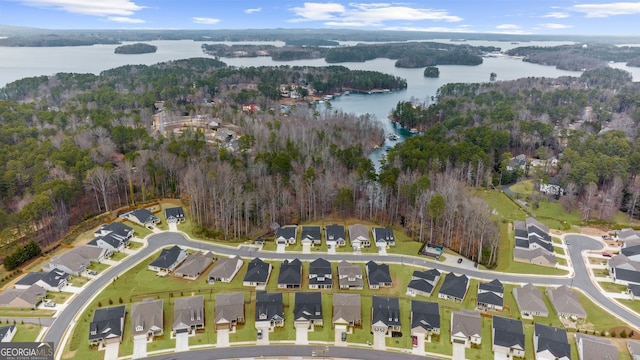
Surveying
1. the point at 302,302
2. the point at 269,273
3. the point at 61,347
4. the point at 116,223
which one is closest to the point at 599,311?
the point at 302,302

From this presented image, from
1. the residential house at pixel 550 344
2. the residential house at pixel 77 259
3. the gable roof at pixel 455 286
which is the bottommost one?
the residential house at pixel 550 344

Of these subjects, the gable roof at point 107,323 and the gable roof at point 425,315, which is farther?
the gable roof at point 425,315

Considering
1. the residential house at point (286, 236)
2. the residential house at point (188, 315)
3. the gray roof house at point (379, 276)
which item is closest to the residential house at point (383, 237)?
the gray roof house at point (379, 276)

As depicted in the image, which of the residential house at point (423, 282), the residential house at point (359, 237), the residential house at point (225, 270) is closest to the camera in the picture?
the residential house at point (423, 282)

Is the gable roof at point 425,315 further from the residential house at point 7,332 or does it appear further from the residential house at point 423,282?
the residential house at point 7,332

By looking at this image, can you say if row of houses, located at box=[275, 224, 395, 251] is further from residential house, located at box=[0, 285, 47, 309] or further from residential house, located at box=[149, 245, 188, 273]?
residential house, located at box=[0, 285, 47, 309]

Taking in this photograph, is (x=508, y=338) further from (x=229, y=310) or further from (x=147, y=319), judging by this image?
(x=147, y=319)

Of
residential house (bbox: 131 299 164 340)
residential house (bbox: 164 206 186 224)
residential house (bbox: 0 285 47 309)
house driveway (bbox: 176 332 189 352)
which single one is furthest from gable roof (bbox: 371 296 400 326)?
residential house (bbox: 0 285 47 309)

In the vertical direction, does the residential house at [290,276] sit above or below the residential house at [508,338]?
above
